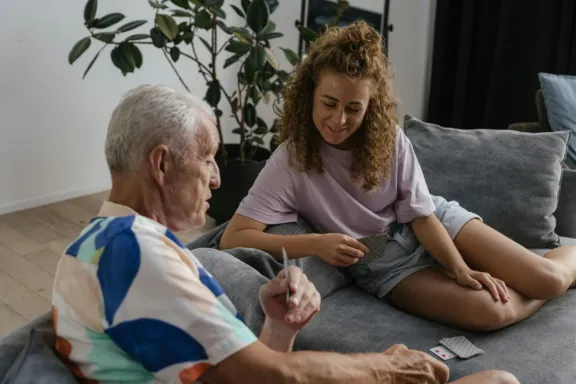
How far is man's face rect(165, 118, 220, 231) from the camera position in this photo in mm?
1104

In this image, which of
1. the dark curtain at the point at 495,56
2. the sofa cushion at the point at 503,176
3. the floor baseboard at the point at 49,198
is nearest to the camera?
the sofa cushion at the point at 503,176

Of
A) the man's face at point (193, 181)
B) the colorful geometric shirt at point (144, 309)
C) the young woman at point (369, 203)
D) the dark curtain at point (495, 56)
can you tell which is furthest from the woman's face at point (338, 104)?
the dark curtain at point (495, 56)

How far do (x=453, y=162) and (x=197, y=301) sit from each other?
1.51 metres

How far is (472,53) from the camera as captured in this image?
430 centimetres

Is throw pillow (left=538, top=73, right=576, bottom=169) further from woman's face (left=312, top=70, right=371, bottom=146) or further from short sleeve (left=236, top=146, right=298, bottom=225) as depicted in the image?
short sleeve (left=236, top=146, right=298, bottom=225)

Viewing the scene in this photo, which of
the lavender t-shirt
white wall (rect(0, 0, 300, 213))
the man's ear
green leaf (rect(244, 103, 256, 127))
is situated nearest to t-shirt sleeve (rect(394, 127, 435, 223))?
the lavender t-shirt

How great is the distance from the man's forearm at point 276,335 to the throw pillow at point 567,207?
146cm

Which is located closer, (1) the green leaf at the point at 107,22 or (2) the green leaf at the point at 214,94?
(1) the green leaf at the point at 107,22

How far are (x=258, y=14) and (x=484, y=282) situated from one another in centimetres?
163

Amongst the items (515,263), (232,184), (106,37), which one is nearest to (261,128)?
(232,184)

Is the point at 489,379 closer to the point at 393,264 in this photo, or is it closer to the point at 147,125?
the point at 393,264

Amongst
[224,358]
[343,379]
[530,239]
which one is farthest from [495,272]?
[224,358]

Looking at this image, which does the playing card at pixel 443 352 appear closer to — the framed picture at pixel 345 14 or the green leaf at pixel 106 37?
the green leaf at pixel 106 37

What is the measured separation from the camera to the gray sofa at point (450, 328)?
1.54 m
